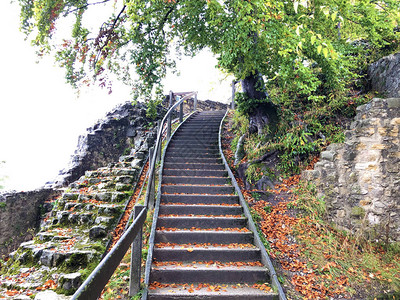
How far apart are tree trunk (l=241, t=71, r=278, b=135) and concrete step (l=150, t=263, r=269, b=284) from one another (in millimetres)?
4645

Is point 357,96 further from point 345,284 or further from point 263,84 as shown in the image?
point 345,284

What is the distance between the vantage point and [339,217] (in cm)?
472

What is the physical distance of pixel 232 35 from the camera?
493 cm

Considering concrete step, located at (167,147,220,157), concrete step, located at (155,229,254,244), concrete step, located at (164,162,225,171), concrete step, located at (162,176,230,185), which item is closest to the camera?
concrete step, located at (155,229,254,244)

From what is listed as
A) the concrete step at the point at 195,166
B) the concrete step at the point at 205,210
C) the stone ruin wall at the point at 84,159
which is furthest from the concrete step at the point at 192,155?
the concrete step at the point at 205,210

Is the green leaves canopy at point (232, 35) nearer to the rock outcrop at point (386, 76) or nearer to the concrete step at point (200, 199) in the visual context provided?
the rock outcrop at point (386, 76)

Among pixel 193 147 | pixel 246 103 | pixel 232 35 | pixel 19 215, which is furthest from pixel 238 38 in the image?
pixel 19 215

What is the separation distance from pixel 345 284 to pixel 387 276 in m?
0.68

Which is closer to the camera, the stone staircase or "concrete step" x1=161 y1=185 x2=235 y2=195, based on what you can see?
the stone staircase

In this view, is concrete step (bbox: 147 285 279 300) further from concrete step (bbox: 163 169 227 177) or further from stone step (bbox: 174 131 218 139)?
stone step (bbox: 174 131 218 139)

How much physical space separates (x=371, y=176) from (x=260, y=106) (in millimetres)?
3718

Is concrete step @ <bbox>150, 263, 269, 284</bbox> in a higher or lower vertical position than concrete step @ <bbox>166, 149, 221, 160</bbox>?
lower

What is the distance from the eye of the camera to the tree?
4965mm

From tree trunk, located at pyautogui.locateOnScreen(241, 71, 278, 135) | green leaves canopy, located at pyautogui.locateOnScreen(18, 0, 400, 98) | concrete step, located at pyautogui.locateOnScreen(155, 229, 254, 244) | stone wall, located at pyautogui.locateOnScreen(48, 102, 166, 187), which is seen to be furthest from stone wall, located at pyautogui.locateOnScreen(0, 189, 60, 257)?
tree trunk, located at pyautogui.locateOnScreen(241, 71, 278, 135)
